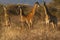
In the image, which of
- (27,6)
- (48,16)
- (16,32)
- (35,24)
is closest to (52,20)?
(48,16)

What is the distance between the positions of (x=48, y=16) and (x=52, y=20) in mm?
353

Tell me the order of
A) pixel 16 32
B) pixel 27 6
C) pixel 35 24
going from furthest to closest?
pixel 27 6
pixel 35 24
pixel 16 32

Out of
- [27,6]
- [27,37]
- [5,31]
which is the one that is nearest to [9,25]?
[5,31]

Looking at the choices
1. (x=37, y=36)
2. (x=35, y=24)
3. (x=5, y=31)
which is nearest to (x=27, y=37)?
(x=37, y=36)

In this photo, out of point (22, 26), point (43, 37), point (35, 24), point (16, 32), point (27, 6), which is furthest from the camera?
point (27, 6)

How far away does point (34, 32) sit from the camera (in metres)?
20.7

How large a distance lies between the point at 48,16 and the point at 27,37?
14.5ft

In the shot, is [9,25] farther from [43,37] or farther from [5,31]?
[43,37]

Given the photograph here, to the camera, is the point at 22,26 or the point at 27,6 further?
the point at 27,6

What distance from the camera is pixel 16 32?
69.0ft

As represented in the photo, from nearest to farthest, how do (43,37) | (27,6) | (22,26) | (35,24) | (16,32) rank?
(43,37) → (16,32) → (22,26) → (35,24) → (27,6)

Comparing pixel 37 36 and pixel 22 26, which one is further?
pixel 22 26

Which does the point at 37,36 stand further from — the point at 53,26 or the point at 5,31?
the point at 53,26

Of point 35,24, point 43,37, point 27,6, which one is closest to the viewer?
point 43,37
